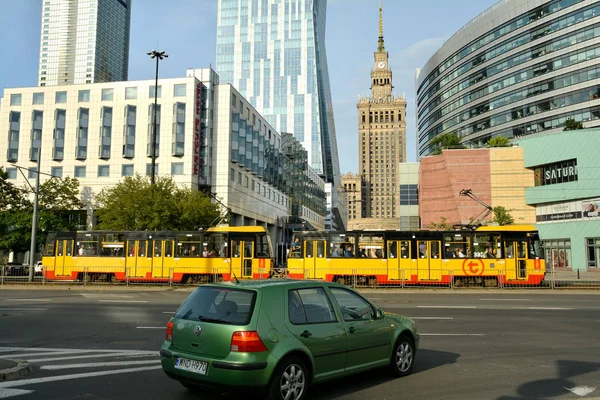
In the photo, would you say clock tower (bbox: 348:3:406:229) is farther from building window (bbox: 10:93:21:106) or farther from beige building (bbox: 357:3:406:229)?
building window (bbox: 10:93:21:106)

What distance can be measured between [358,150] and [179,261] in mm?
169331

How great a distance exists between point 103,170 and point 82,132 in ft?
17.8

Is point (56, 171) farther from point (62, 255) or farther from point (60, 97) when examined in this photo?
point (62, 255)

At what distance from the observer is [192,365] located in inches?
231

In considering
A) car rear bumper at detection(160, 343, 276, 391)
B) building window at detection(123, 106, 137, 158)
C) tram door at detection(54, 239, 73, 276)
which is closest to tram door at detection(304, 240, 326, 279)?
tram door at detection(54, 239, 73, 276)

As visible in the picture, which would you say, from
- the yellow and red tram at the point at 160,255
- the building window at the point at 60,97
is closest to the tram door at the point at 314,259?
the yellow and red tram at the point at 160,255

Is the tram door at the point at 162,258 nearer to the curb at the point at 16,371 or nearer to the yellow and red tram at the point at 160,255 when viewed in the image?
the yellow and red tram at the point at 160,255

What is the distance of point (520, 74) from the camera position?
238ft

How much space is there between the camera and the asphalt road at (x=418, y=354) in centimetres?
660

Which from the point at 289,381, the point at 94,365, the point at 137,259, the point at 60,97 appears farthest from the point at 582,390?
the point at 60,97

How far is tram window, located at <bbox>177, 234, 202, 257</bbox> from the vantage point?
2797cm

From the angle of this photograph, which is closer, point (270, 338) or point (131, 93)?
point (270, 338)

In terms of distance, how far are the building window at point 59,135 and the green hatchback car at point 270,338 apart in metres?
58.1

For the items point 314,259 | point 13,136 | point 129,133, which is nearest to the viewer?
point 314,259
